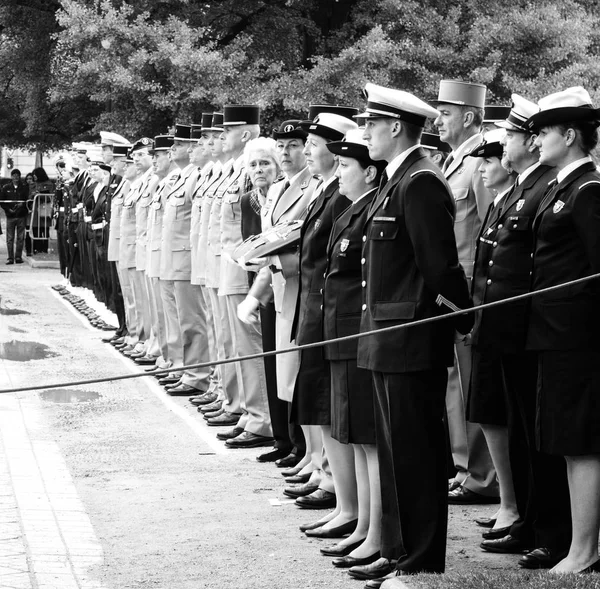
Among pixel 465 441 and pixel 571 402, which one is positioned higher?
pixel 571 402

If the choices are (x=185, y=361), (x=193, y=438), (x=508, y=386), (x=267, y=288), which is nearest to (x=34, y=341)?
(x=185, y=361)

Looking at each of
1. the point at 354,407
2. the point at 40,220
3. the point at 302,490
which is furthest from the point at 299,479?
the point at 40,220

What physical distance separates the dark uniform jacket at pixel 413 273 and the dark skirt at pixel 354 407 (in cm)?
42

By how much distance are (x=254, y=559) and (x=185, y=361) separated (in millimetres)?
5993

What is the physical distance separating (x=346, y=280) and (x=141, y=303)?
8.67m

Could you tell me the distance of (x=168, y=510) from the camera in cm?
743

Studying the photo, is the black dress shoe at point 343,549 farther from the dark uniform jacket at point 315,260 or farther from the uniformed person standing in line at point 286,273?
the uniformed person standing in line at point 286,273

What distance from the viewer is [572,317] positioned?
18.2 ft

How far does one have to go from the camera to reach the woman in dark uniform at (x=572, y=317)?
18.1ft

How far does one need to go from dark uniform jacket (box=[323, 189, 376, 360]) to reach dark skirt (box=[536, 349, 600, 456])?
0.98 meters

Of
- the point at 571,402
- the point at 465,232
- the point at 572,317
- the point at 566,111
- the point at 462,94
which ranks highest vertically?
the point at 462,94

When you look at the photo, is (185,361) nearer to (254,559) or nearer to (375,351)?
(254,559)

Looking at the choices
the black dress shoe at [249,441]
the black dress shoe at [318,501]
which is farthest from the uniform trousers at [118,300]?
the black dress shoe at [318,501]

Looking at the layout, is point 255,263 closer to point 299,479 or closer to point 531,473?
point 299,479
